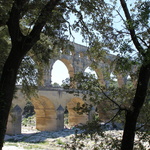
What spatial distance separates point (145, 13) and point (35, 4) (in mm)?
2605

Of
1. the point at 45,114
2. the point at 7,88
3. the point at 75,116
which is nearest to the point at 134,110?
the point at 7,88

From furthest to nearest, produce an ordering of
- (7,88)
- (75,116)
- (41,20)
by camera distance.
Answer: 1. (75,116)
2. (41,20)
3. (7,88)

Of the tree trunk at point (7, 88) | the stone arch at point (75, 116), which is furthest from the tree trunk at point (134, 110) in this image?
the stone arch at point (75, 116)

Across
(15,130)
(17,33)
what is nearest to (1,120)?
(17,33)

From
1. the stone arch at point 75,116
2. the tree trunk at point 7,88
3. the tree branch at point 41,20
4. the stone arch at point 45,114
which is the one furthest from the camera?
the stone arch at point 75,116

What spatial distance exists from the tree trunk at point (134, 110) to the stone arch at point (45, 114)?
608 inches

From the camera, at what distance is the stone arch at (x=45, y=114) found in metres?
19.7

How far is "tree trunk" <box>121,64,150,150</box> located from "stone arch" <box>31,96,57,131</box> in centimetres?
1544

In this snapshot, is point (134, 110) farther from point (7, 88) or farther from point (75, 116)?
point (75, 116)

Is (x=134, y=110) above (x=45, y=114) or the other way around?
above

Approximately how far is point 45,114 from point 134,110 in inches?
634

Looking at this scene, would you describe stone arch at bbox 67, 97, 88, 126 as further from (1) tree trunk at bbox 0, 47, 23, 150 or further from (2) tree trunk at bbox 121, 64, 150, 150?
(1) tree trunk at bbox 0, 47, 23, 150

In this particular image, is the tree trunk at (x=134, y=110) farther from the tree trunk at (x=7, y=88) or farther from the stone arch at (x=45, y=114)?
the stone arch at (x=45, y=114)

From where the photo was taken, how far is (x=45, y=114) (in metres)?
20.1
